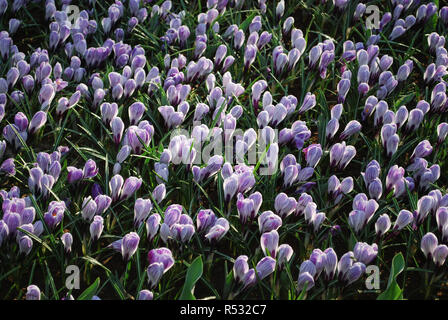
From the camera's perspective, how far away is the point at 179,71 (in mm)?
2910

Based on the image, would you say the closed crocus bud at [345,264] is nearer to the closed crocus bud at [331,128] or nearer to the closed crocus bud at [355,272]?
the closed crocus bud at [355,272]

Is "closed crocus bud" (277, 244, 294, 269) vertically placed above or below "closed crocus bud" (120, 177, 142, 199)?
above

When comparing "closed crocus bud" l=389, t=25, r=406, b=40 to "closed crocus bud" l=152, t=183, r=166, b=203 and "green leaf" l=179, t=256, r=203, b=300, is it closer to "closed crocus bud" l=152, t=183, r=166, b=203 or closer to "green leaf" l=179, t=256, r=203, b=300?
"closed crocus bud" l=152, t=183, r=166, b=203

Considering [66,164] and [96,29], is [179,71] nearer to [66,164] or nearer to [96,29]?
[96,29]

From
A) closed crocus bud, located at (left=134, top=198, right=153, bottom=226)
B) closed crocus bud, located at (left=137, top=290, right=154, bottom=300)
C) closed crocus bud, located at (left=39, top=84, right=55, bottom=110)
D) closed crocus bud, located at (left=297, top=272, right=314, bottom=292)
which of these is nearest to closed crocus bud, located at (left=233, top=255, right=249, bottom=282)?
closed crocus bud, located at (left=297, top=272, right=314, bottom=292)

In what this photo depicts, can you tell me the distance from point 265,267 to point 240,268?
0.08m

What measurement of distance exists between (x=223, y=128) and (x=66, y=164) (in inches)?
27.2

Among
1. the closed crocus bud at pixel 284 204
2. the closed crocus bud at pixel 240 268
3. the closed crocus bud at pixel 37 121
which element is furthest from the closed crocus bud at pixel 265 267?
the closed crocus bud at pixel 37 121

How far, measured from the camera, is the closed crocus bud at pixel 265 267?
1834mm

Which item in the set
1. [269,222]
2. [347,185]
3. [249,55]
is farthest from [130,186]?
[249,55]

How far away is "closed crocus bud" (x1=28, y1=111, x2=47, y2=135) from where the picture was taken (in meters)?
2.40

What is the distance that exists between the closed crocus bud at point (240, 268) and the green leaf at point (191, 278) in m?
0.12

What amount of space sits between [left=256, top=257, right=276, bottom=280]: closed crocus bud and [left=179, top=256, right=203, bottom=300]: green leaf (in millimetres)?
194
